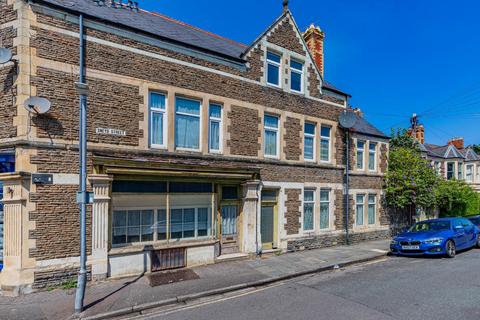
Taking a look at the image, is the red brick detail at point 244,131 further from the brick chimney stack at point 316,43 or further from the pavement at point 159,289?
the brick chimney stack at point 316,43

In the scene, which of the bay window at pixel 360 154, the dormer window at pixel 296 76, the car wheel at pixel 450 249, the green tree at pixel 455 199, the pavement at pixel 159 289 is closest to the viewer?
the pavement at pixel 159 289

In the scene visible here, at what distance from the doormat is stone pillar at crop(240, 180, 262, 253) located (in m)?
2.78

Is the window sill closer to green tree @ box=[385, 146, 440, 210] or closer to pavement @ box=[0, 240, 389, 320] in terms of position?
pavement @ box=[0, 240, 389, 320]

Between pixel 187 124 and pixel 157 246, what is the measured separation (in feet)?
13.9

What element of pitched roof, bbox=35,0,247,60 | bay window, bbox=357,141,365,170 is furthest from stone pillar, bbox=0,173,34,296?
bay window, bbox=357,141,365,170

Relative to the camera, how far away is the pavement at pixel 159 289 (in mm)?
7188

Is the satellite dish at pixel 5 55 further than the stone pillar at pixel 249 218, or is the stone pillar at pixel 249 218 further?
the stone pillar at pixel 249 218

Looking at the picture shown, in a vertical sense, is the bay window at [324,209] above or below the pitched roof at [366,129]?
below

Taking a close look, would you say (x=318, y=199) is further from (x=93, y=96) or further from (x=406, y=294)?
(x=93, y=96)

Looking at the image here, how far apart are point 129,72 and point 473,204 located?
29343 millimetres

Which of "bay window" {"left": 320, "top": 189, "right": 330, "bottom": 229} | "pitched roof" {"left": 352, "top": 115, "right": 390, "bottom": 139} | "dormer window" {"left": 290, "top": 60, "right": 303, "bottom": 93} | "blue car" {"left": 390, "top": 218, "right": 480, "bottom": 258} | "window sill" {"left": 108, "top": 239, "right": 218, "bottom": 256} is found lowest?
"blue car" {"left": 390, "top": 218, "right": 480, "bottom": 258}

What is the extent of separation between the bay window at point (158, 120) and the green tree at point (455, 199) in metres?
18.5

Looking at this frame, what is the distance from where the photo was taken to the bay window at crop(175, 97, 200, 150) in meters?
11.1

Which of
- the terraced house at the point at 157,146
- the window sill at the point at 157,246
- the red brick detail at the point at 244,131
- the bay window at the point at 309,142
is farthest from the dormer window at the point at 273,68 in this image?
the window sill at the point at 157,246
